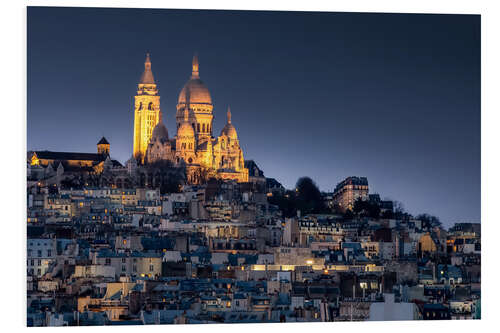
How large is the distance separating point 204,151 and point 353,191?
499 inches

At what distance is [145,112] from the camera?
5328 cm

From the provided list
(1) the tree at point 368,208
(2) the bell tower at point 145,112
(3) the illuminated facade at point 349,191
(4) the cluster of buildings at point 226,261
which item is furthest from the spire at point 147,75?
(1) the tree at point 368,208

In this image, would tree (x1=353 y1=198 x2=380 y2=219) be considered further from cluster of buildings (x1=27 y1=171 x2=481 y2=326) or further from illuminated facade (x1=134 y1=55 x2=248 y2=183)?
illuminated facade (x1=134 y1=55 x2=248 y2=183)

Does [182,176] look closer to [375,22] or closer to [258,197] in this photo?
[258,197]

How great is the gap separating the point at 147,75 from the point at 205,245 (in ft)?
14.9

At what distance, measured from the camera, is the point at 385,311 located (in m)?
34.8

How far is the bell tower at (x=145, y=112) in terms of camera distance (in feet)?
153

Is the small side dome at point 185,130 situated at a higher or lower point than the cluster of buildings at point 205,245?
higher

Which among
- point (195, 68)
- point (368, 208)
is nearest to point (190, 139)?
point (368, 208)

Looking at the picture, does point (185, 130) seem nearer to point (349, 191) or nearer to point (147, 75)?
point (349, 191)

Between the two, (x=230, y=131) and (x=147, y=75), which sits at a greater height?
(x=147, y=75)

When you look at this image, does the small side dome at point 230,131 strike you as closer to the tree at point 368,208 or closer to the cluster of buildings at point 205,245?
the cluster of buildings at point 205,245

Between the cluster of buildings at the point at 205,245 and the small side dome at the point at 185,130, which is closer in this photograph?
the cluster of buildings at the point at 205,245

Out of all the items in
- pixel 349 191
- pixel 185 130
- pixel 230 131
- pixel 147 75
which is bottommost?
pixel 349 191
